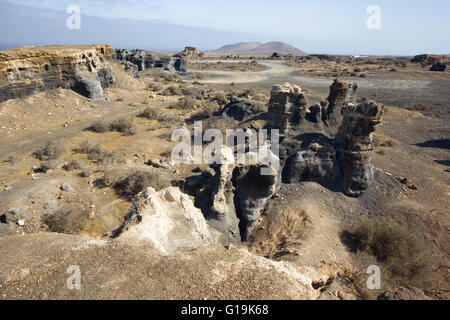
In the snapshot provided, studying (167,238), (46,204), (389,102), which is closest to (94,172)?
(46,204)

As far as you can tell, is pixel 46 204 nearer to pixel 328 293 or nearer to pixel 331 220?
pixel 328 293

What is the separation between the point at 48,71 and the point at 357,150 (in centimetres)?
1817

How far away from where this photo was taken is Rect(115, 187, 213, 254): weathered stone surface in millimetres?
4258

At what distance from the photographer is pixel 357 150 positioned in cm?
780

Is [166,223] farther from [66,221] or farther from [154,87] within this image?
[154,87]

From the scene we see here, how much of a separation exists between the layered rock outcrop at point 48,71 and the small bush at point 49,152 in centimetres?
658

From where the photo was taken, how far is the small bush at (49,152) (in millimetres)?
10022

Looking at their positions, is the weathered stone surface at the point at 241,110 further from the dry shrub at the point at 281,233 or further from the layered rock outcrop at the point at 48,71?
the layered rock outcrop at the point at 48,71

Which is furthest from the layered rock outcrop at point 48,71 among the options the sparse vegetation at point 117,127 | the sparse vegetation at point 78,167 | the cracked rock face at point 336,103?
the cracked rock face at point 336,103

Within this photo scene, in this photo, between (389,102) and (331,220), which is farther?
(389,102)

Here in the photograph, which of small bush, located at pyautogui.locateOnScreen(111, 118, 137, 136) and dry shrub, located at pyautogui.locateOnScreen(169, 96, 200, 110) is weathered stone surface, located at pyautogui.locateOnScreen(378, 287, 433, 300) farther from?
dry shrub, located at pyautogui.locateOnScreen(169, 96, 200, 110)

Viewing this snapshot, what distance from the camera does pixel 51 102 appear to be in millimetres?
15367

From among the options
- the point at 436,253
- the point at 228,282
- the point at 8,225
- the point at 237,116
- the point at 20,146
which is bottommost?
the point at 436,253
